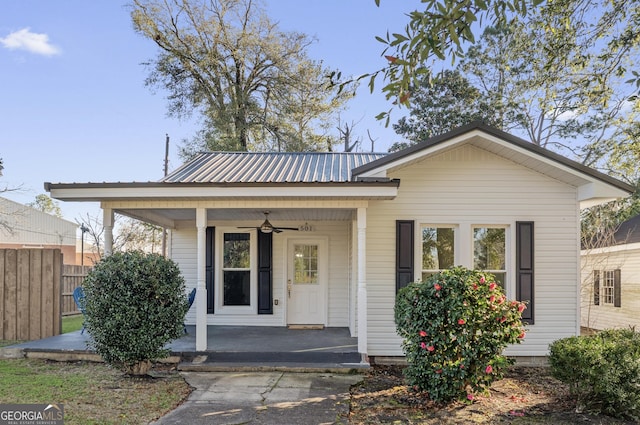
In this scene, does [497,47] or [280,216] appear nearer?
[280,216]

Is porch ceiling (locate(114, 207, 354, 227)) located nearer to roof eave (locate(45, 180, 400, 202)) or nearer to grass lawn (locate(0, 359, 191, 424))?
roof eave (locate(45, 180, 400, 202))

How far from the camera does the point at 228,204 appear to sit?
7.69 m

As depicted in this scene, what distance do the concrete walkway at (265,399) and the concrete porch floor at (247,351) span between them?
192mm

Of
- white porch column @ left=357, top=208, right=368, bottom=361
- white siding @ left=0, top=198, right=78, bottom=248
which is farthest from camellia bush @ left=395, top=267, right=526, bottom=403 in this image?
white siding @ left=0, top=198, right=78, bottom=248

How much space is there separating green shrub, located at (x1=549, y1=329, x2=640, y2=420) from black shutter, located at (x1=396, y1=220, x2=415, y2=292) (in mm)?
2774

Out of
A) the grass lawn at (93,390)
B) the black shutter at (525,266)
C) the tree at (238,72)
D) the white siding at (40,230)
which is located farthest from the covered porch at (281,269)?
the white siding at (40,230)

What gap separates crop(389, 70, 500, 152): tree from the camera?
19.9m

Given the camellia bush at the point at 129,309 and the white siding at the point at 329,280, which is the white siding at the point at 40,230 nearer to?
the white siding at the point at 329,280

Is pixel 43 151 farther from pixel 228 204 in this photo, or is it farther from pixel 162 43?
pixel 228 204

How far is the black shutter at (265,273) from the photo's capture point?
10484mm

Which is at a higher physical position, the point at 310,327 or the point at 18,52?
the point at 18,52

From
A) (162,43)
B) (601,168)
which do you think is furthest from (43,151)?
(601,168)

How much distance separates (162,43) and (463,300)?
2099cm

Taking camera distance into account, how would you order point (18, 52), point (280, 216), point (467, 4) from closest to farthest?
point (467, 4) → point (280, 216) → point (18, 52)
